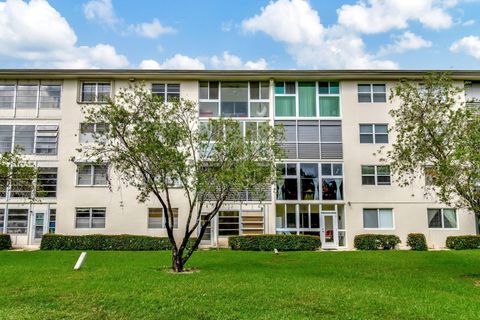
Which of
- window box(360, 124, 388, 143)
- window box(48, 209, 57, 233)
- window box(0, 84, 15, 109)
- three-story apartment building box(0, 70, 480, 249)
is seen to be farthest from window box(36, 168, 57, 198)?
window box(360, 124, 388, 143)

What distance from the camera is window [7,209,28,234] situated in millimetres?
25125

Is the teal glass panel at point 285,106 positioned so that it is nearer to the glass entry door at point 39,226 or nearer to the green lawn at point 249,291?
the green lawn at point 249,291

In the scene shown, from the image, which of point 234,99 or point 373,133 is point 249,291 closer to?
point 234,99

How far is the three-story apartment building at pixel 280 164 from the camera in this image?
2514 cm

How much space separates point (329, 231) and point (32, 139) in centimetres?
1807

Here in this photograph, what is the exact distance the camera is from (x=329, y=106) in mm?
26297

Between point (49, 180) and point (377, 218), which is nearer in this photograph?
point (377, 218)

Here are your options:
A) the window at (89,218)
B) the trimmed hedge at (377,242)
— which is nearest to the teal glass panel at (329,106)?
the trimmed hedge at (377,242)

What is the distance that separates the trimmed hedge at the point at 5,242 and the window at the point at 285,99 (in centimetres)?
1645

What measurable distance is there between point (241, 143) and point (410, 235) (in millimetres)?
13909

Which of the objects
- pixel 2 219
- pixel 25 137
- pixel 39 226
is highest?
pixel 25 137

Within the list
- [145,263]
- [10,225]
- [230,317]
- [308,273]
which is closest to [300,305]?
[230,317]

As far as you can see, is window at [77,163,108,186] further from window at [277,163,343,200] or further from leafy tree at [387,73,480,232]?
leafy tree at [387,73,480,232]

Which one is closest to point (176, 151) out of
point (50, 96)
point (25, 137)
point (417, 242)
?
point (417, 242)
